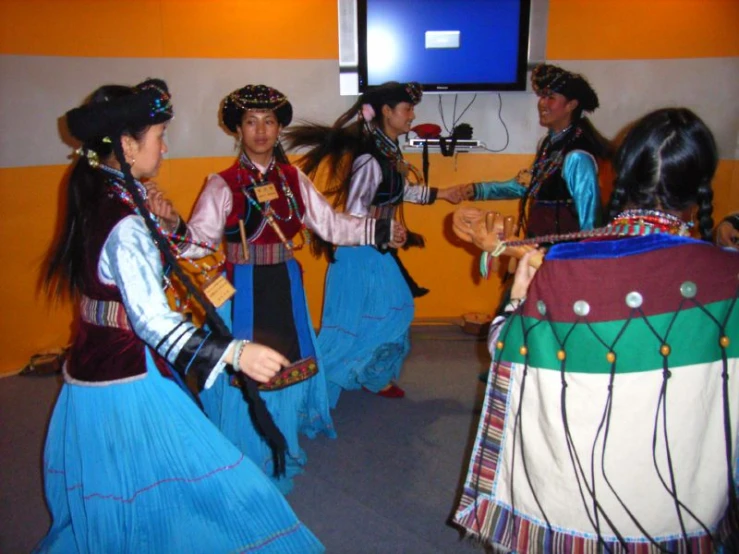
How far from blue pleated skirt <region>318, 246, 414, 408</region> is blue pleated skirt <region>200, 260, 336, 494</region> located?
48 cm

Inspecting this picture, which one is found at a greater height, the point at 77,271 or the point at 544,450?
the point at 77,271

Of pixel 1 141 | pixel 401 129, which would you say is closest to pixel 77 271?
pixel 401 129

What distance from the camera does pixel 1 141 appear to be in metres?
3.54

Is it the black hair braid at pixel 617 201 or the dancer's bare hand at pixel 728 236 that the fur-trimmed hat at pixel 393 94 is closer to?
the dancer's bare hand at pixel 728 236

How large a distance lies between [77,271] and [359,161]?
1.80 metres

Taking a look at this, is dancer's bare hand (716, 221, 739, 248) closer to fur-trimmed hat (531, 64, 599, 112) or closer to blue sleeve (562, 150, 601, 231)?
blue sleeve (562, 150, 601, 231)

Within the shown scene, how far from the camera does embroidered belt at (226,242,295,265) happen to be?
8.37 ft

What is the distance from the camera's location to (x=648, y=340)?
4.09 ft

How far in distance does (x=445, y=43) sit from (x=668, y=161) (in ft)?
10.1

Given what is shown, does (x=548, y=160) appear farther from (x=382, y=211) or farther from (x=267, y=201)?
(x=267, y=201)

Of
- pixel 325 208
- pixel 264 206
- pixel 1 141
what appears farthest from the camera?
pixel 1 141

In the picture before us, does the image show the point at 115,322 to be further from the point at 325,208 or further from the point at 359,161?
the point at 359,161

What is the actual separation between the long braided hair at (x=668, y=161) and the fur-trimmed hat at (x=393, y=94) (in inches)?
80.8

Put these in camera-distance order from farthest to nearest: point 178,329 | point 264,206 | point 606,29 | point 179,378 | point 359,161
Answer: point 606,29
point 359,161
point 264,206
point 179,378
point 178,329
